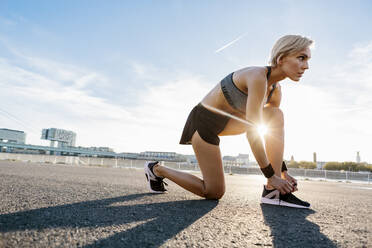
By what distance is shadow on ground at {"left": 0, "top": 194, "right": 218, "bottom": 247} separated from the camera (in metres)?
1.04

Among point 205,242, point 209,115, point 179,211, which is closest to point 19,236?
point 205,242

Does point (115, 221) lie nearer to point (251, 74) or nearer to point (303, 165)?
point (251, 74)

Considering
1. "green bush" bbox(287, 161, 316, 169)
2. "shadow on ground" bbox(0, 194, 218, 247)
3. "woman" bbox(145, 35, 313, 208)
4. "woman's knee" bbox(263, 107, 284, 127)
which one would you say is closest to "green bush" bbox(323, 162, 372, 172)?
"green bush" bbox(287, 161, 316, 169)

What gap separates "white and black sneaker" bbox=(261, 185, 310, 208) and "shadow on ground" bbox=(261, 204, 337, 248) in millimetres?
377

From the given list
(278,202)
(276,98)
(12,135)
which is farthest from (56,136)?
(278,202)

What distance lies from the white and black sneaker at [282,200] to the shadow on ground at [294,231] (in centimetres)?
38

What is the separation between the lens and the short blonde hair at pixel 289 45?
213cm

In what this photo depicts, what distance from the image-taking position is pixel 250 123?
2039 mm

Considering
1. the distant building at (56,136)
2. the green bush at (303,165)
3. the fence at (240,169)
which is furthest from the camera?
the distant building at (56,136)

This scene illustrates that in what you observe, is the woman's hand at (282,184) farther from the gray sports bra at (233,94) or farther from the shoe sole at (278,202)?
the gray sports bra at (233,94)

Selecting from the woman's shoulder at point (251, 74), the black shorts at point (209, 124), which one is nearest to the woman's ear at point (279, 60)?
the woman's shoulder at point (251, 74)

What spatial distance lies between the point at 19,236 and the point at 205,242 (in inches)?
30.4

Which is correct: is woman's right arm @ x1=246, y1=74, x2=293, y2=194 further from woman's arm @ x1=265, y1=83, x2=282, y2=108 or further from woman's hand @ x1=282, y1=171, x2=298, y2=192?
woman's arm @ x1=265, y1=83, x2=282, y2=108

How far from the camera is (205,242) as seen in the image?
107 centimetres
